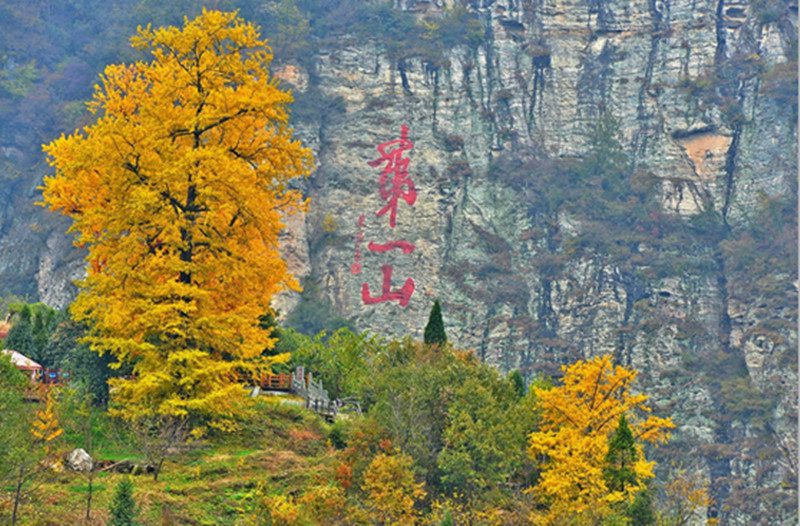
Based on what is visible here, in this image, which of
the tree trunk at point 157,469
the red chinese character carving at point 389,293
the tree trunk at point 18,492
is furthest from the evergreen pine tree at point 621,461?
the red chinese character carving at point 389,293

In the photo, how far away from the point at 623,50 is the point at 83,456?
189ft

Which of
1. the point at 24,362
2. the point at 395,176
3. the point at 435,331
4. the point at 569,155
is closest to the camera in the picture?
the point at 24,362

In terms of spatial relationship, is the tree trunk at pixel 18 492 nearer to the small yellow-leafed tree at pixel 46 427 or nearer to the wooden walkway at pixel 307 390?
the small yellow-leafed tree at pixel 46 427

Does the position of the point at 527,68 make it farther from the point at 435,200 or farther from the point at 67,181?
the point at 67,181

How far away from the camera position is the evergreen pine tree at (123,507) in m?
19.6

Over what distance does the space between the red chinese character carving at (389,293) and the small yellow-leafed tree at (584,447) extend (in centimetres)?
3780

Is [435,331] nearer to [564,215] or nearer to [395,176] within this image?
[395,176]

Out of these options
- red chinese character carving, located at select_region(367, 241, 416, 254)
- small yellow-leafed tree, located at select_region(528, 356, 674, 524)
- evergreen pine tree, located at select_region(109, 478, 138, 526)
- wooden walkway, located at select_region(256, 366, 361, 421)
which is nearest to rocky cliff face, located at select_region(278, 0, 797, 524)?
red chinese character carving, located at select_region(367, 241, 416, 254)

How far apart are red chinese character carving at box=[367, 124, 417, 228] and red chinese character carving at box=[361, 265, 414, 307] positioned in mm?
3588

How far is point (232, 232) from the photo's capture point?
84.7ft

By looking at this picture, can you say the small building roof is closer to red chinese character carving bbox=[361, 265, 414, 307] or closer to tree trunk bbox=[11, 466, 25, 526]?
tree trunk bbox=[11, 466, 25, 526]

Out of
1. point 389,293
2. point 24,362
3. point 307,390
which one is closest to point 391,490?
point 307,390

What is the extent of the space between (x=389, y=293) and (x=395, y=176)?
7.87 metres

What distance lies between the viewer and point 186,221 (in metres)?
25.1
